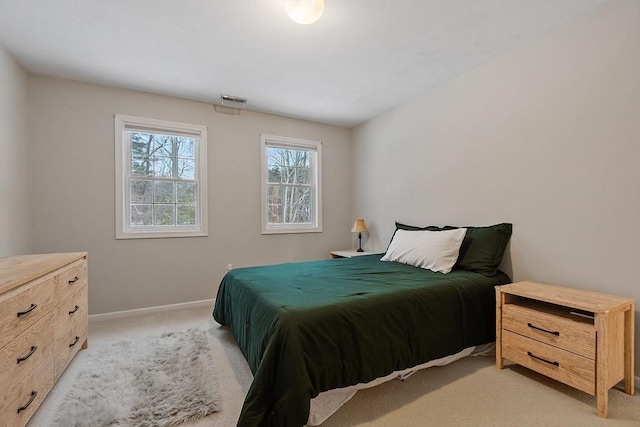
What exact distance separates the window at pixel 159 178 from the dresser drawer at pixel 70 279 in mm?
874

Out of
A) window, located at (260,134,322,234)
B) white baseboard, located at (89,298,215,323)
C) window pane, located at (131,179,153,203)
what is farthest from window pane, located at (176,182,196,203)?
white baseboard, located at (89,298,215,323)

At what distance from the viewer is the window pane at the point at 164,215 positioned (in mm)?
3412

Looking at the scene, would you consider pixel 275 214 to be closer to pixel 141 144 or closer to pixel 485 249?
pixel 141 144

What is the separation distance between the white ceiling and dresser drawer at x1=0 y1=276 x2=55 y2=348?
1.84 metres

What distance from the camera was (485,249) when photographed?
245cm

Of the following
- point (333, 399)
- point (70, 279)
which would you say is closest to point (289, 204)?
point (70, 279)

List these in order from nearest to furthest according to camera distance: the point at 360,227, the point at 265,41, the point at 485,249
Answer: the point at 265,41, the point at 485,249, the point at 360,227

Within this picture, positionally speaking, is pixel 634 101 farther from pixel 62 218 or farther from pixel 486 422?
pixel 62 218

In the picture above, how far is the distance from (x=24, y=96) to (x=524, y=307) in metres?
4.62

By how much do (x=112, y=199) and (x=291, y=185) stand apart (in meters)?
2.17

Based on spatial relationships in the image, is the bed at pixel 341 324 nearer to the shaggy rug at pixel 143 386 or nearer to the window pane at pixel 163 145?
the shaggy rug at pixel 143 386

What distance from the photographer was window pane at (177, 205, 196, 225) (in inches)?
139

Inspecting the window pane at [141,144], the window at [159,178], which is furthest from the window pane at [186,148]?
the window pane at [141,144]

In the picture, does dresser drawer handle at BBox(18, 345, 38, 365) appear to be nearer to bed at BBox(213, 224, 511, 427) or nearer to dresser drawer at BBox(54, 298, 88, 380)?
dresser drawer at BBox(54, 298, 88, 380)
